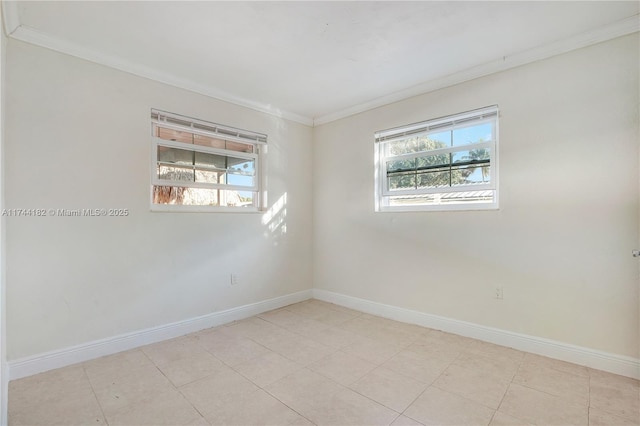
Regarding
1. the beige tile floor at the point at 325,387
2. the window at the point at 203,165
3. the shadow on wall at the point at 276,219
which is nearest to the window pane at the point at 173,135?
the window at the point at 203,165

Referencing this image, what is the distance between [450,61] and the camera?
2.64m

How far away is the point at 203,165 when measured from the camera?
10.5ft

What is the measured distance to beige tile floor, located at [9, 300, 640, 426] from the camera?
5.64 ft

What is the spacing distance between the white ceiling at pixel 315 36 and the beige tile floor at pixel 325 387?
8.09 ft

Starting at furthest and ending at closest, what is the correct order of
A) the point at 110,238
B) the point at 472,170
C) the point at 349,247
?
the point at 349,247
the point at 472,170
the point at 110,238

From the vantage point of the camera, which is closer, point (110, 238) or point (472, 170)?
point (110, 238)

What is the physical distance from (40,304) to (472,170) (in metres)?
3.78

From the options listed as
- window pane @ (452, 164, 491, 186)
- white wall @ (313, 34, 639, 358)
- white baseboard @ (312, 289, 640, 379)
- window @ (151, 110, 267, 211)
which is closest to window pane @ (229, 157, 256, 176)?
window @ (151, 110, 267, 211)

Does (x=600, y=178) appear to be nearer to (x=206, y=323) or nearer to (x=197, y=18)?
(x=197, y=18)

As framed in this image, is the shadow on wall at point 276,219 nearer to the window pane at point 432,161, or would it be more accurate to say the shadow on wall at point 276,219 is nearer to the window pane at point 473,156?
the window pane at point 432,161

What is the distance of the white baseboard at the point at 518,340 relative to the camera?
215 centimetres

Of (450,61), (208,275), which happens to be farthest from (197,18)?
(208,275)

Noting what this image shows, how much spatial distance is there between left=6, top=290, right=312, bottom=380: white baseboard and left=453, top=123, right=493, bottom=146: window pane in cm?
282

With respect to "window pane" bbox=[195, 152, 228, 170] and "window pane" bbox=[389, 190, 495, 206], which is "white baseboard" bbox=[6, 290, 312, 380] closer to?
"window pane" bbox=[195, 152, 228, 170]
